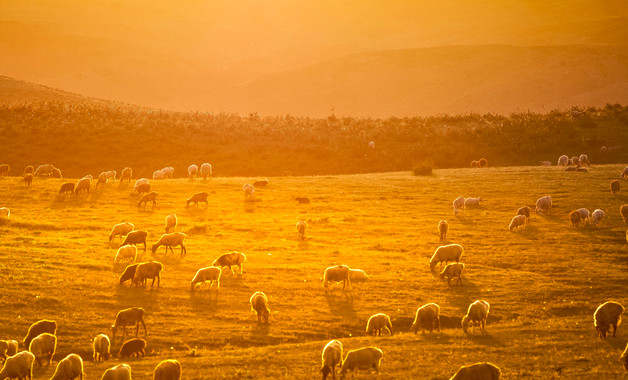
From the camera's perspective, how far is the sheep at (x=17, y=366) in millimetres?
18875

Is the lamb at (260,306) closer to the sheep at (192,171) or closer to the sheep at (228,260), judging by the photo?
the sheep at (228,260)

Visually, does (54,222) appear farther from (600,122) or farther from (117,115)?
(600,122)

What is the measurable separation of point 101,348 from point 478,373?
1097 cm

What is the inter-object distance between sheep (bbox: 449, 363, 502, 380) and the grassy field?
1.72m

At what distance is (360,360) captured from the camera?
19562 mm

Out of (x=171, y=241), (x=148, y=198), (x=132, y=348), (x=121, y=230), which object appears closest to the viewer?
(x=132, y=348)

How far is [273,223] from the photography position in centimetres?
4216

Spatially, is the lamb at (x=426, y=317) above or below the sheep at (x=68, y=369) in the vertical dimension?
above

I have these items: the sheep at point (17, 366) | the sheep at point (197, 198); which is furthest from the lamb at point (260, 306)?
the sheep at point (197, 198)

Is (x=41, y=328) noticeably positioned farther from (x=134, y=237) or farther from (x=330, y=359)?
(x=134, y=237)

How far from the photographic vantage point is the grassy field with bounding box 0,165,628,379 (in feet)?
71.8

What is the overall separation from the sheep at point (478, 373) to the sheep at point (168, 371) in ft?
22.6

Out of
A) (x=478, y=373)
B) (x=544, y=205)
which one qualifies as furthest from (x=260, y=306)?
(x=544, y=205)

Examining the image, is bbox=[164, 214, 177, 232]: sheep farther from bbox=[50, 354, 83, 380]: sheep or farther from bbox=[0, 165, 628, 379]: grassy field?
bbox=[50, 354, 83, 380]: sheep
